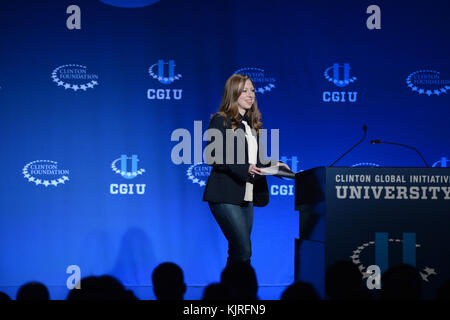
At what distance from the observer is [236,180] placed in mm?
2789

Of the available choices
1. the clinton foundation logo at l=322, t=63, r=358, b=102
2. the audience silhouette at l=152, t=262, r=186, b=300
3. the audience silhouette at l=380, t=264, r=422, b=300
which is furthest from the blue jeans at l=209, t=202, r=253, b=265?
the clinton foundation logo at l=322, t=63, r=358, b=102

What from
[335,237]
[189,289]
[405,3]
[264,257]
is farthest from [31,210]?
[405,3]

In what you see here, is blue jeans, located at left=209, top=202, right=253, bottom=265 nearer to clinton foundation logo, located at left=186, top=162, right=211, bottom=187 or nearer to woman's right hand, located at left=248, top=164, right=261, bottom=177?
woman's right hand, located at left=248, top=164, right=261, bottom=177

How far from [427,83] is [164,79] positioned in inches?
97.2

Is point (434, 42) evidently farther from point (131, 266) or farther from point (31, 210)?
point (31, 210)

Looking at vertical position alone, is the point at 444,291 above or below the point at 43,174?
below

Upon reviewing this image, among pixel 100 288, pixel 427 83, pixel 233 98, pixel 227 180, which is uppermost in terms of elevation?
pixel 427 83

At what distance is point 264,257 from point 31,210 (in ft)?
7.11

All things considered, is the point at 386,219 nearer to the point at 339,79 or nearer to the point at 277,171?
the point at 277,171

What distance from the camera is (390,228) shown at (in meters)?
2.39

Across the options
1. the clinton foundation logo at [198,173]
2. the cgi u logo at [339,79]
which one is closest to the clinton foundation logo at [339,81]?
the cgi u logo at [339,79]

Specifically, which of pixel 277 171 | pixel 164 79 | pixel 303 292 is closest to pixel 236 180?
Answer: pixel 277 171

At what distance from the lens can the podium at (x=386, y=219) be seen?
2355mm

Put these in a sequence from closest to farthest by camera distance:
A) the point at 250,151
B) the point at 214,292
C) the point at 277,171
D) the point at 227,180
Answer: the point at 277,171 < the point at 227,180 < the point at 250,151 < the point at 214,292
